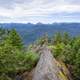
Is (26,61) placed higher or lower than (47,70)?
higher

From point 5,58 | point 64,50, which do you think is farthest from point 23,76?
point 64,50

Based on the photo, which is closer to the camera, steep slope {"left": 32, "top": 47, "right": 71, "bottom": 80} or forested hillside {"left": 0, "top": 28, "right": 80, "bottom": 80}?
forested hillside {"left": 0, "top": 28, "right": 80, "bottom": 80}

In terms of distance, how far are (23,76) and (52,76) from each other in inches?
210

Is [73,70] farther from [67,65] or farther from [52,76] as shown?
[52,76]

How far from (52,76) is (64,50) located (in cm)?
1562

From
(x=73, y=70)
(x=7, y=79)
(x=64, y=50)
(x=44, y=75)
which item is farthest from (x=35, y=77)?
(x=64, y=50)

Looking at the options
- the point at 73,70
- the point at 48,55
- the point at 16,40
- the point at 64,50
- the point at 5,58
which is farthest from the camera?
the point at 16,40

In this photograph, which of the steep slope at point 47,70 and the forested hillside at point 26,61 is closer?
the forested hillside at point 26,61

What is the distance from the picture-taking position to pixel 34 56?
4053 cm

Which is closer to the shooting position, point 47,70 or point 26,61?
point 47,70

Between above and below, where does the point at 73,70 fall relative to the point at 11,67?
below

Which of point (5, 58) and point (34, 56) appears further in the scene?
point (34, 56)

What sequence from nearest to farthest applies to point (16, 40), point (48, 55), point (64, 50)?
point (48, 55)
point (64, 50)
point (16, 40)

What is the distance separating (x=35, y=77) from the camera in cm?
3572
